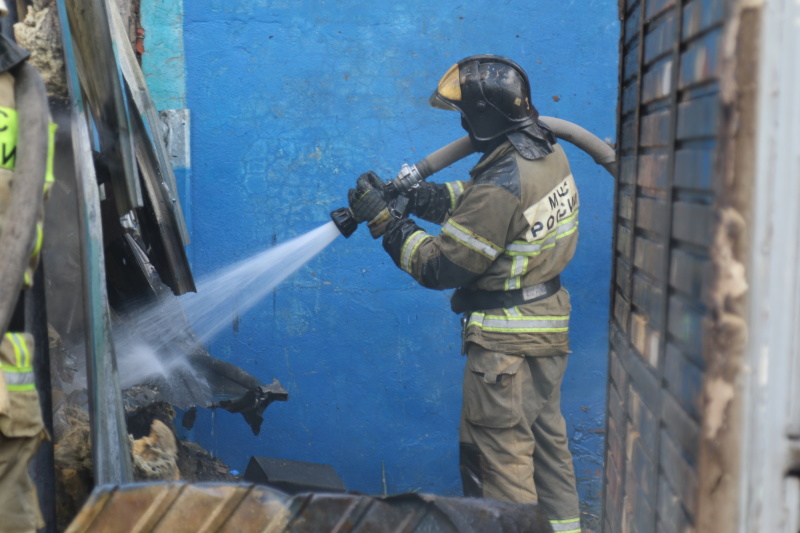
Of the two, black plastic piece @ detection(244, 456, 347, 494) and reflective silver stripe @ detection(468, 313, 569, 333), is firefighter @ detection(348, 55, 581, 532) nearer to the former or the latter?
reflective silver stripe @ detection(468, 313, 569, 333)

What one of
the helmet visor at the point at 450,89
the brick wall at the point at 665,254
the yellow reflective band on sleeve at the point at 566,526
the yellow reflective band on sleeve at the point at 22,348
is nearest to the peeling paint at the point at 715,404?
the brick wall at the point at 665,254

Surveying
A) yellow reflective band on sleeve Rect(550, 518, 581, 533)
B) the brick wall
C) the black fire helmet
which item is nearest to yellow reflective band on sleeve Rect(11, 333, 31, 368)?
the brick wall

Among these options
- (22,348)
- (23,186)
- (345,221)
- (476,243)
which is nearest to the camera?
(23,186)

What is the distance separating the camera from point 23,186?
67.0 inches

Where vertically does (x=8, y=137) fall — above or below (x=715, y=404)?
above

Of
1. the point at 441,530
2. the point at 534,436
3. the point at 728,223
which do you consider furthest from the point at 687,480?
the point at 534,436

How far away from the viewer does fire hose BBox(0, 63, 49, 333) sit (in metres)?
1.65

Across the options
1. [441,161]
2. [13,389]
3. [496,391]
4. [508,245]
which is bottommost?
[496,391]

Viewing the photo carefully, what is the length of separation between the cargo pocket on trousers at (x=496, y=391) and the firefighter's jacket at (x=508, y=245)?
65mm

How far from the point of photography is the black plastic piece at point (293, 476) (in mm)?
3336

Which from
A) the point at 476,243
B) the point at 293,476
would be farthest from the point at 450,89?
the point at 293,476

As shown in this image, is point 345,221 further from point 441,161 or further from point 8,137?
point 8,137

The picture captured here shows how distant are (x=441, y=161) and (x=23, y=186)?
2.55 m

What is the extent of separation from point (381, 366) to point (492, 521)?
2.78m
